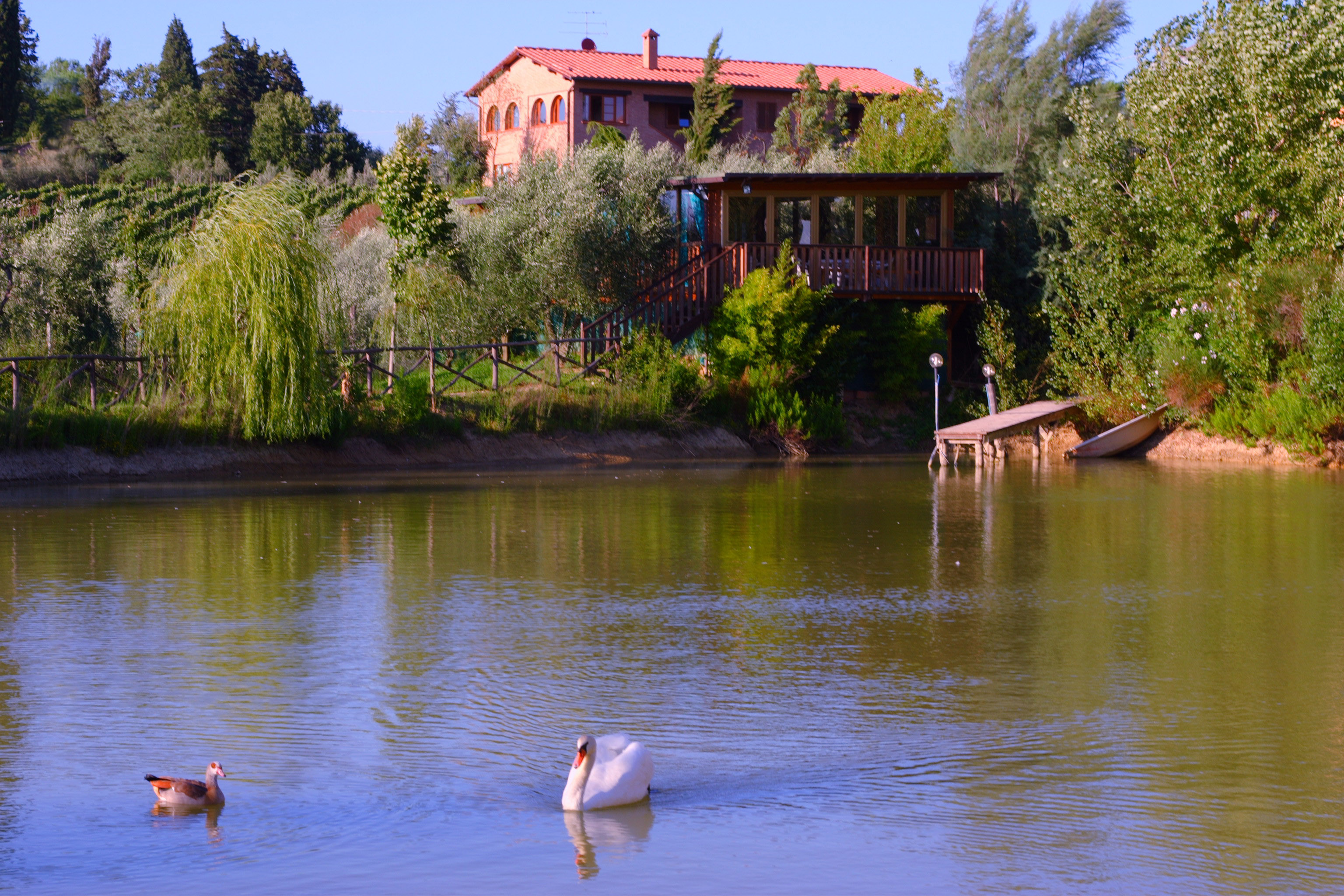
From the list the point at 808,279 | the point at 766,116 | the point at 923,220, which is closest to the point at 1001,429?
the point at 808,279

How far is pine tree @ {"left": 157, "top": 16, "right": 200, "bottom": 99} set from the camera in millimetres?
85188

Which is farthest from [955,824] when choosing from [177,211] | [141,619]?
[177,211]

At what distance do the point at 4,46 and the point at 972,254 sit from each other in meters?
59.5

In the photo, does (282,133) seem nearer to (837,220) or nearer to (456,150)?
(456,150)

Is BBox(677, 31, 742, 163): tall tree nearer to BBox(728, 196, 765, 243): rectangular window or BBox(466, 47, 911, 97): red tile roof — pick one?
BBox(466, 47, 911, 97): red tile roof

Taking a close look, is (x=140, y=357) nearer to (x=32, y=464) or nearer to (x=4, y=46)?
(x=32, y=464)

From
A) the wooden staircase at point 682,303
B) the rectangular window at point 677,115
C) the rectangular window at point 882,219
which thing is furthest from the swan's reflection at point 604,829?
the rectangular window at point 677,115

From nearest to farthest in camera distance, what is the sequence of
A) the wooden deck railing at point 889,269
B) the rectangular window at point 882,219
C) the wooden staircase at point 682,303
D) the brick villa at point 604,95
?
the wooden staircase at point 682,303, the wooden deck railing at point 889,269, the rectangular window at point 882,219, the brick villa at point 604,95

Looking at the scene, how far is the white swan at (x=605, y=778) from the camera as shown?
6961 mm

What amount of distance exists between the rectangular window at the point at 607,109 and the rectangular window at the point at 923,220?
76.7 feet

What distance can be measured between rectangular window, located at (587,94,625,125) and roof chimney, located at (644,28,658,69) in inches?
126

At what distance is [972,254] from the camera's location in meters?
33.2

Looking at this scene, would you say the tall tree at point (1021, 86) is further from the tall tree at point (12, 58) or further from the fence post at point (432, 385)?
the tall tree at point (12, 58)

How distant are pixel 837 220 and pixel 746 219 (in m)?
3.32
